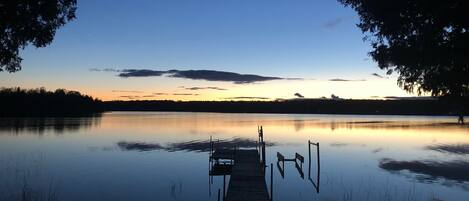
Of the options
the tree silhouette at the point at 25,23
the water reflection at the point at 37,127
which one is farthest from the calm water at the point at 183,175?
the water reflection at the point at 37,127

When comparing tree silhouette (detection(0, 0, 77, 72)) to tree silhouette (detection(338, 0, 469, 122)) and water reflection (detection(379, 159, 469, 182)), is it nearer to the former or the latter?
tree silhouette (detection(338, 0, 469, 122))

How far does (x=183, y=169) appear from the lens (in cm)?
3659

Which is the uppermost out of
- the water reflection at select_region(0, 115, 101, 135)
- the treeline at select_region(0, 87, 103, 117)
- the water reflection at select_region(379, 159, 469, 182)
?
the treeline at select_region(0, 87, 103, 117)

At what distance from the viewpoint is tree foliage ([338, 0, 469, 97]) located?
14.9 m

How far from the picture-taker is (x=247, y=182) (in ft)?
78.8

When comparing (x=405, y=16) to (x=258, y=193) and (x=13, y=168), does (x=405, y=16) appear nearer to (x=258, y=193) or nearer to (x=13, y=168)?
(x=258, y=193)

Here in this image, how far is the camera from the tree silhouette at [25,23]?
16094 millimetres

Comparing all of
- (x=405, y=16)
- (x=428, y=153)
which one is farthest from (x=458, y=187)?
(x=428, y=153)

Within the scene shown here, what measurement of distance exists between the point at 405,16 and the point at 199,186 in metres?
18.8

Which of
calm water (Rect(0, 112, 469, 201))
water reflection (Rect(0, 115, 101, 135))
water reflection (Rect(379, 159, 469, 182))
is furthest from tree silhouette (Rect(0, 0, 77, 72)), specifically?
water reflection (Rect(0, 115, 101, 135))

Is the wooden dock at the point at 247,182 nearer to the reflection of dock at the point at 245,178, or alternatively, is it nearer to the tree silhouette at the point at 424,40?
the reflection of dock at the point at 245,178

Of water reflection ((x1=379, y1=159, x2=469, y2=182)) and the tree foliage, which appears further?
water reflection ((x1=379, y1=159, x2=469, y2=182))

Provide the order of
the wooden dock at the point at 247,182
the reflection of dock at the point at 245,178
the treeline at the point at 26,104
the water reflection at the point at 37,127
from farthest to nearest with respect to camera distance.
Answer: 1. the treeline at the point at 26,104
2. the water reflection at the point at 37,127
3. the reflection of dock at the point at 245,178
4. the wooden dock at the point at 247,182

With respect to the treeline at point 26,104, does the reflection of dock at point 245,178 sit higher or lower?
lower
